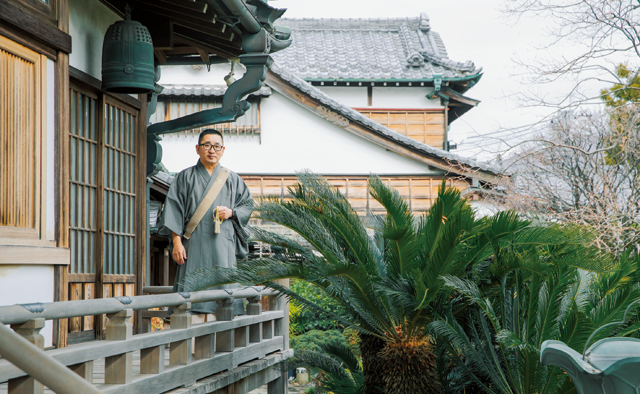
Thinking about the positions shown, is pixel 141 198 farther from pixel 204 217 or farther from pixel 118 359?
pixel 118 359

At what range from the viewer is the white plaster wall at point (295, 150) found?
629 inches

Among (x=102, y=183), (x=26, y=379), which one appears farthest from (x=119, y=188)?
(x=26, y=379)

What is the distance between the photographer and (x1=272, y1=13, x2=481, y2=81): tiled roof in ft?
58.4

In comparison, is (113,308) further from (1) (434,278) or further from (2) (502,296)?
(2) (502,296)

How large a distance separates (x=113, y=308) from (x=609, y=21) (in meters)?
8.17

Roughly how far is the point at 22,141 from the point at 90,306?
1.72m

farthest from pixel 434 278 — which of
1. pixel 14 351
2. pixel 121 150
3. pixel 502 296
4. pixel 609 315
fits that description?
pixel 14 351

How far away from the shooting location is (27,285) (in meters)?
4.41

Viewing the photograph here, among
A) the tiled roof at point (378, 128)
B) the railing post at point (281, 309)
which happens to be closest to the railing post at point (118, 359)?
the railing post at point (281, 309)

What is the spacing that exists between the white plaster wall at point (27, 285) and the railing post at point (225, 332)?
1.30 meters

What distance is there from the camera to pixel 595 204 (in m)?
11.7

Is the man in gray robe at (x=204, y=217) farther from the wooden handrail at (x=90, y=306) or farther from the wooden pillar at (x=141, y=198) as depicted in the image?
the wooden pillar at (x=141, y=198)

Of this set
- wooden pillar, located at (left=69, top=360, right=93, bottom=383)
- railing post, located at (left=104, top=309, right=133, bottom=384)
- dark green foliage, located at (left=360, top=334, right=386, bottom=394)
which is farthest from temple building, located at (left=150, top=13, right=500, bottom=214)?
wooden pillar, located at (left=69, top=360, right=93, bottom=383)

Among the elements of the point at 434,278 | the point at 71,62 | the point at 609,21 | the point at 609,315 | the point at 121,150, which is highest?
the point at 609,21
